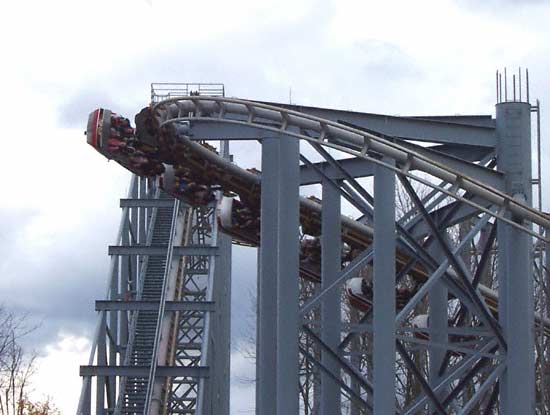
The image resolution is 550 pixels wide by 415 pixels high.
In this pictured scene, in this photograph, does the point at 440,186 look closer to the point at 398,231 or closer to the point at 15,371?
the point at 398,231

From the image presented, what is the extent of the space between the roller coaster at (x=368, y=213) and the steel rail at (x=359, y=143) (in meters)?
0.02

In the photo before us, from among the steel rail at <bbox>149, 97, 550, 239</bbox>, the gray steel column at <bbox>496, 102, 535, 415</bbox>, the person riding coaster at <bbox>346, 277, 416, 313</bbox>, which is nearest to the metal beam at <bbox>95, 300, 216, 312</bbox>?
the person riding coaster at <bbox>346, 277, 416, 313</bbox>

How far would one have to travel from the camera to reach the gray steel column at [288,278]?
1035 inches

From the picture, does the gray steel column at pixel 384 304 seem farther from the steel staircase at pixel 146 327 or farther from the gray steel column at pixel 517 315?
the steel staircase at pixel 146 327

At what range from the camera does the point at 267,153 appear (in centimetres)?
2792

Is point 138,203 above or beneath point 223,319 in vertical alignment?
above

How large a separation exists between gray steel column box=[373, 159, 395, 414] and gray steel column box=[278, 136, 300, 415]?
2.30 m

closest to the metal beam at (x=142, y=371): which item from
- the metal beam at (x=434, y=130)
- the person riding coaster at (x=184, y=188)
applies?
the person riding coaster at (x=184, y=188)

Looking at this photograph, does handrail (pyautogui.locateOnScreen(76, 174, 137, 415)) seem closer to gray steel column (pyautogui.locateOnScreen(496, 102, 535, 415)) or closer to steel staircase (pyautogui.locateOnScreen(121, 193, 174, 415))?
steel staircase (pyautogui.locateOnScreen(121, 193, 174, 415))

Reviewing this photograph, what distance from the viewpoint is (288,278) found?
2664cm

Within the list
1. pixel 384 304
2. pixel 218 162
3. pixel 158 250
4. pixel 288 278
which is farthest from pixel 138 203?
pixel 384 304

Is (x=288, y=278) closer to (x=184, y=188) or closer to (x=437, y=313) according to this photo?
(x=437, y=313)

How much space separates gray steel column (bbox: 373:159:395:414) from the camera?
2416cm

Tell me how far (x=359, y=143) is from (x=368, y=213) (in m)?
1.89
